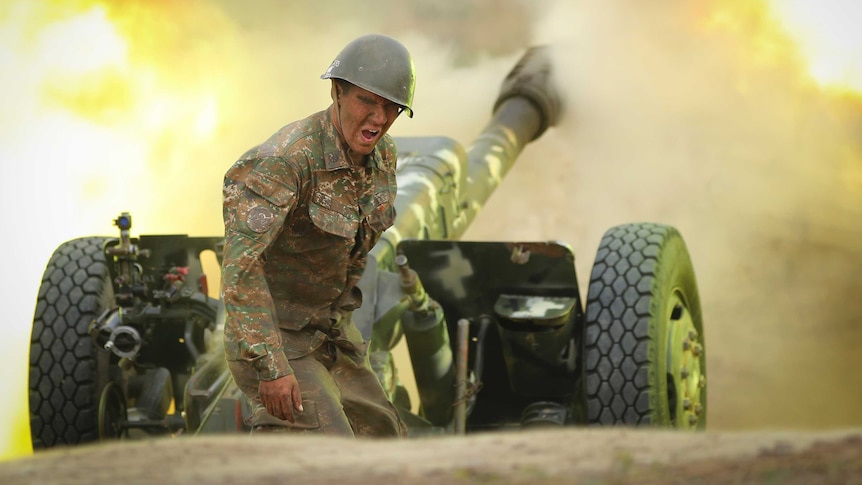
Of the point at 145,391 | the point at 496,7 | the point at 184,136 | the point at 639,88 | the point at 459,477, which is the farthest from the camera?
the point at 496,7

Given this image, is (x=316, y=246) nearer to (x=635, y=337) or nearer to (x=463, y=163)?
(x=635, y=337)

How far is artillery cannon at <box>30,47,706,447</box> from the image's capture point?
17.3ft

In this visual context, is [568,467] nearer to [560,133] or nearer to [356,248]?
[356,248]

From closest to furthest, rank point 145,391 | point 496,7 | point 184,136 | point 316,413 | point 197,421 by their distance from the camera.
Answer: point 316,413 → point 197,421 → point 145,391 → point 184,136 → point 496,7

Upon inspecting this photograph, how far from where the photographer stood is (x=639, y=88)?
10.5 metres

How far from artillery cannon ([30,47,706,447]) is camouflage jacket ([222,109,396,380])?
3.09 ft

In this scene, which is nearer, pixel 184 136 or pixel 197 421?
pixel 197 421

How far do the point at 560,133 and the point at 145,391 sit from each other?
19.0ft

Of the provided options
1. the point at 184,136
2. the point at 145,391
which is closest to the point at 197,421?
the point at 145,391

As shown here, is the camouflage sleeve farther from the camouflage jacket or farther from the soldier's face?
the soldier's face

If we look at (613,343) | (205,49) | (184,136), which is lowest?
(613,343)

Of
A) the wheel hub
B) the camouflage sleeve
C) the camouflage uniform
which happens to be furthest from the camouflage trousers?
the wheel hub

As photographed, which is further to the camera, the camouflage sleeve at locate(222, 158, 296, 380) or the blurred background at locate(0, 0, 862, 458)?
the blurred background at locate(0, 0, 862, 458)

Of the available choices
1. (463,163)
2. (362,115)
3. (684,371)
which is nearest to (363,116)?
(362,115)
